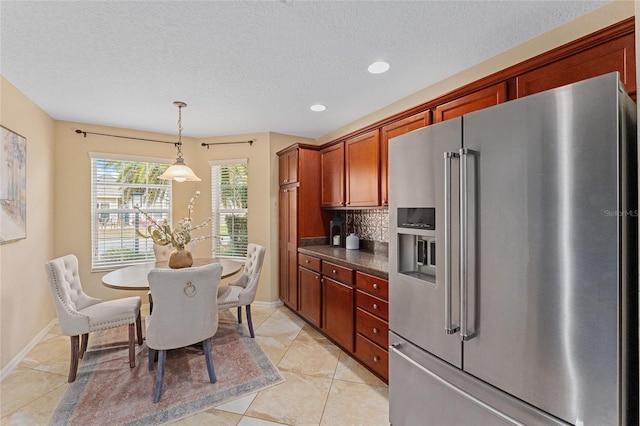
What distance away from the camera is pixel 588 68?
159cm

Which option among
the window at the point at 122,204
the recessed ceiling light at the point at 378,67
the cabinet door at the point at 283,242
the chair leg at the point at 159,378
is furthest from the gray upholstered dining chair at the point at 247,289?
the recessed ceiling light at the point at 378,67

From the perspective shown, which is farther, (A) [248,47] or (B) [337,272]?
(B) [337,272]

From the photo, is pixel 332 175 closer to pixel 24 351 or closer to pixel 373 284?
pixel 373 284

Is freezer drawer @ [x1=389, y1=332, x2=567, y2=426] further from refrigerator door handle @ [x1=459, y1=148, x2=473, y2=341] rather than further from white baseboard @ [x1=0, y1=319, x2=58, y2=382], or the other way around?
white baseboard @ [x1=0, y1=319, x2=58, y2=382]

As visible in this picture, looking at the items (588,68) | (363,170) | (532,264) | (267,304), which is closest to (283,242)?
(267,304)

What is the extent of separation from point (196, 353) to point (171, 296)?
3.73ft

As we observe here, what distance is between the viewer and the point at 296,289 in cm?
382

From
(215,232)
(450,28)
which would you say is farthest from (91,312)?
(450,28)

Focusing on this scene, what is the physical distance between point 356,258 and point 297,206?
48.1 inches

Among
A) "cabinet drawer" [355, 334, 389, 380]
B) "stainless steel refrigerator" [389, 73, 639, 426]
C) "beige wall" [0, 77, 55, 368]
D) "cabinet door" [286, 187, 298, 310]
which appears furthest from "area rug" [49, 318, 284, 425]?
"stainless steel refrigerator" [389, 73, 639, 426]

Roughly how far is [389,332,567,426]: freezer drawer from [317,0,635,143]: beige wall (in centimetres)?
218

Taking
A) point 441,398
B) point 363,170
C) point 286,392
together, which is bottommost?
point 286,392

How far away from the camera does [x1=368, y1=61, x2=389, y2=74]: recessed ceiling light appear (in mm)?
2324

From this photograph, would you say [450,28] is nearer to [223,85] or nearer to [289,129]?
[223,85]
